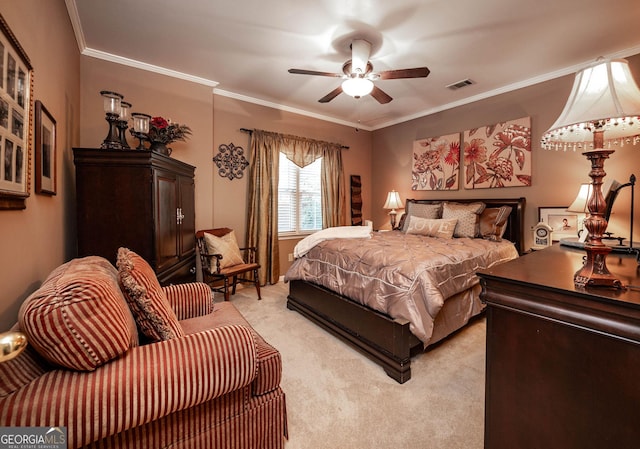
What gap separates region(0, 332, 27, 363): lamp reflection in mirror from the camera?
0.52 m

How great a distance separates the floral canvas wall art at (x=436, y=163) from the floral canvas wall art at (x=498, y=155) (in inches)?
6.2

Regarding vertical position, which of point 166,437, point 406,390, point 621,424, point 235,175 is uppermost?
point 235,175

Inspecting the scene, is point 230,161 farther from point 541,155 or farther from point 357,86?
point 541,155

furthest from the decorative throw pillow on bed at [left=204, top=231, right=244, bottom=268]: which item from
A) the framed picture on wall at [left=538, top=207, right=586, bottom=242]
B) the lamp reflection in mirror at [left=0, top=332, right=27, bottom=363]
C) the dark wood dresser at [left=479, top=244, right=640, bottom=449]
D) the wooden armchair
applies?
the framed picture on wall at [left=538, top=207, right=586, bottom=242]

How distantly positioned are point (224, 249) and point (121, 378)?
2667 mm

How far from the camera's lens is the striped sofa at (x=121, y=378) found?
805 mm

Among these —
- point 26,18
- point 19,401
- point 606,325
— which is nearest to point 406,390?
point 606,325

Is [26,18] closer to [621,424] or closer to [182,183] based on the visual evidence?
[182,183]

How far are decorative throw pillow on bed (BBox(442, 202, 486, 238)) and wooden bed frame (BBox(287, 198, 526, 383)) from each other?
188 centimetres

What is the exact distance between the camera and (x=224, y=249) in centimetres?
349

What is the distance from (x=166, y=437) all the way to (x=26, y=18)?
2.08 metres

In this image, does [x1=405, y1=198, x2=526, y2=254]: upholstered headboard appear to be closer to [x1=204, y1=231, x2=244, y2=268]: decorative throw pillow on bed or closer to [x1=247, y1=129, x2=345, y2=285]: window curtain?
[x1=247, y1=129, x2=345, y2=285]: window curtain

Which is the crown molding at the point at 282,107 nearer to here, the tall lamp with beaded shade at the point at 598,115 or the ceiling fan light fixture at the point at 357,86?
the ceiling fan light fixture at the point at 357,86

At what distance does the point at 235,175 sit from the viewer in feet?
13.3
